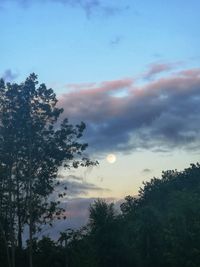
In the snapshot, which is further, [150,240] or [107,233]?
[150,240]

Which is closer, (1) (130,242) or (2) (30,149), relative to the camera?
(2) (30,149)

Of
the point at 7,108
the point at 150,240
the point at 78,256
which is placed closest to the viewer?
the point at 7,108

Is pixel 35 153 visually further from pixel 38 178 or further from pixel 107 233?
pixel 107 233

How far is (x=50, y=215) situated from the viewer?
150 ft

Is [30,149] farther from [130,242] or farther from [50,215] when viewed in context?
[130,242]

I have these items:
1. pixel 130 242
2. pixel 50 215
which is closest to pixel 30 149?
pixel 50 215

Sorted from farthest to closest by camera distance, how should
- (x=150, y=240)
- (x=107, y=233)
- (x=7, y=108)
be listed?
(x=150, y=240) < (x=107, y=233) < (x=7, y=108)

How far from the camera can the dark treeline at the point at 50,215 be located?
45.4 m

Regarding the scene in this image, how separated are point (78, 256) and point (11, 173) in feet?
41.4

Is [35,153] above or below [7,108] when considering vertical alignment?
below

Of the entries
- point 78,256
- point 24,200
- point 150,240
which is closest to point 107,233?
point 150,240

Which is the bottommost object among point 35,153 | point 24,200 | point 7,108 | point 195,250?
point 195,250

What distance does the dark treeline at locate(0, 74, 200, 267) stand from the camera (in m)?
45.4

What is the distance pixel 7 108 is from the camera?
4534 cm
